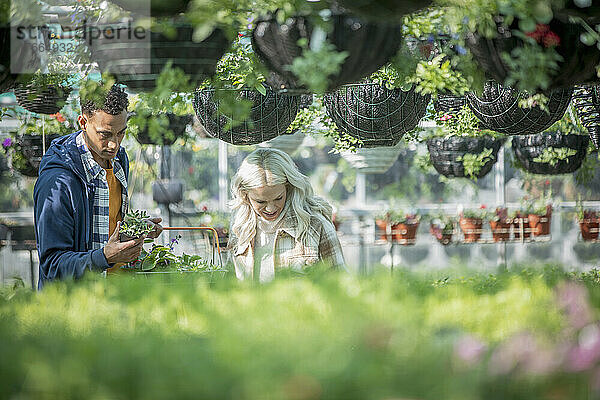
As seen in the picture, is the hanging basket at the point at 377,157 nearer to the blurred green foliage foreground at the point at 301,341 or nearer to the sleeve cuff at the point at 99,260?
the sleeve cuff at the point at 99,260

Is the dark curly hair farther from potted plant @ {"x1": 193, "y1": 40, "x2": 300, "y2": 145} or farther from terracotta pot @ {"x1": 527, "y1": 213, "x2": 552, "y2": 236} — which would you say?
terracotta pot @ {"x1": 527, "y1": 213, "x2": 552, "y2": 236}

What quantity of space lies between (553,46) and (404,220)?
5.36m

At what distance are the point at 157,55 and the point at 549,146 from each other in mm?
3074

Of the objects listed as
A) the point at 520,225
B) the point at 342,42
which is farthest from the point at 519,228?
the point at 342,42

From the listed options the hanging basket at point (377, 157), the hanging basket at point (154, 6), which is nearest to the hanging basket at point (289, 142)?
the hanging basket at point (377, 157)

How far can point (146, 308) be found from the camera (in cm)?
102

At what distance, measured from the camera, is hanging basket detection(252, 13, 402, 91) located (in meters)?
1.20

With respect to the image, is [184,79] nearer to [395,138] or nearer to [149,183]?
[395,138]

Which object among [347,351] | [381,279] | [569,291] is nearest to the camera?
[347,351]

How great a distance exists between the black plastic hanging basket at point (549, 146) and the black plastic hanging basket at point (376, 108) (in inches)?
65.2

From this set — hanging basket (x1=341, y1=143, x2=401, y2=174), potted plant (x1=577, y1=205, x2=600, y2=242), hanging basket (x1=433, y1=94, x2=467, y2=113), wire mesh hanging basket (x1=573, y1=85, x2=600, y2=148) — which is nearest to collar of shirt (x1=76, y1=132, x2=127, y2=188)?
hanging basket (x1=433, y1=94, x2=467, y2=113)

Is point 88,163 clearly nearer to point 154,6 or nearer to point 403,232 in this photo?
point 154,6

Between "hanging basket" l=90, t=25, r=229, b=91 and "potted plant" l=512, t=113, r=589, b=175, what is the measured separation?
9.33ft

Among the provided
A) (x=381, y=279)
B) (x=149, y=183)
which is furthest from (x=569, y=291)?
(x=149, y=183)
